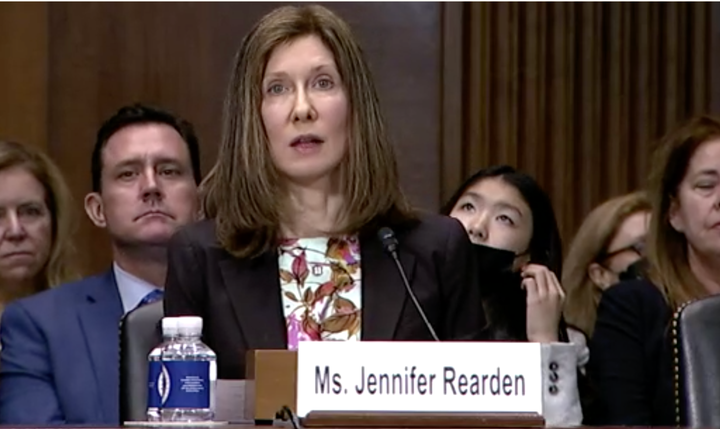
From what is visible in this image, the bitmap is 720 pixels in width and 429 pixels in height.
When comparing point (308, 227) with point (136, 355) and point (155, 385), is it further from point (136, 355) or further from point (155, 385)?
point (155, 385)

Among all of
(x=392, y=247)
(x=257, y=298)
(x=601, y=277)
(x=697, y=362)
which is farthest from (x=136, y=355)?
(x=601, y=277)

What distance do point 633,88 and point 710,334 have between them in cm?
237

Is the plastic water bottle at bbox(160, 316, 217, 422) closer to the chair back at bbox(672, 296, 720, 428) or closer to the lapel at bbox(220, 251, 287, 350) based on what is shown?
the lapel at bbox(220, 251, 287, 350)

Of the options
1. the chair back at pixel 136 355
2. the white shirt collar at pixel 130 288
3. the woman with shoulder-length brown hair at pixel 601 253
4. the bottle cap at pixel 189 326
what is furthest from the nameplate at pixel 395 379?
the woman with shoulder-length brown hair at pixel 601 253

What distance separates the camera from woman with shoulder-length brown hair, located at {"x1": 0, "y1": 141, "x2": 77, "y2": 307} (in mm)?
4227

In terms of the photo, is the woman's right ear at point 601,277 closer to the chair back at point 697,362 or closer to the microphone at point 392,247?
the chair back at point 697,362

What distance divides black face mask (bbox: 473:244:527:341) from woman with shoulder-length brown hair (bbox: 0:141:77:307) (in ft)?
3.77

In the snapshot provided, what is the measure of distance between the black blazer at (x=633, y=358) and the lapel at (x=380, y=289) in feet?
2.51

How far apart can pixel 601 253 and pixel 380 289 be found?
1689 mm

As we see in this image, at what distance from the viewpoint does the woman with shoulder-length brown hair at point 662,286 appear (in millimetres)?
3652

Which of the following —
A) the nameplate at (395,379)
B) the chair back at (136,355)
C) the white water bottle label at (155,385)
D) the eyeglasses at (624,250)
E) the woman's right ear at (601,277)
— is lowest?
the nameplate at (395,379)

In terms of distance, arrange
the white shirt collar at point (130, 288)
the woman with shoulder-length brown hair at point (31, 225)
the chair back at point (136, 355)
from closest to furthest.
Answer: the chair back at point (136, 355) < the white shirt collar at point (130, 288) < the woman with shoulder-length brown hair at point (31, 225)

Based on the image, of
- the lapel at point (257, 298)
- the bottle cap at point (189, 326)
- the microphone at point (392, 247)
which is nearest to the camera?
the bottle cap at point (189, 326)

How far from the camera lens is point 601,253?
15.0 ft
